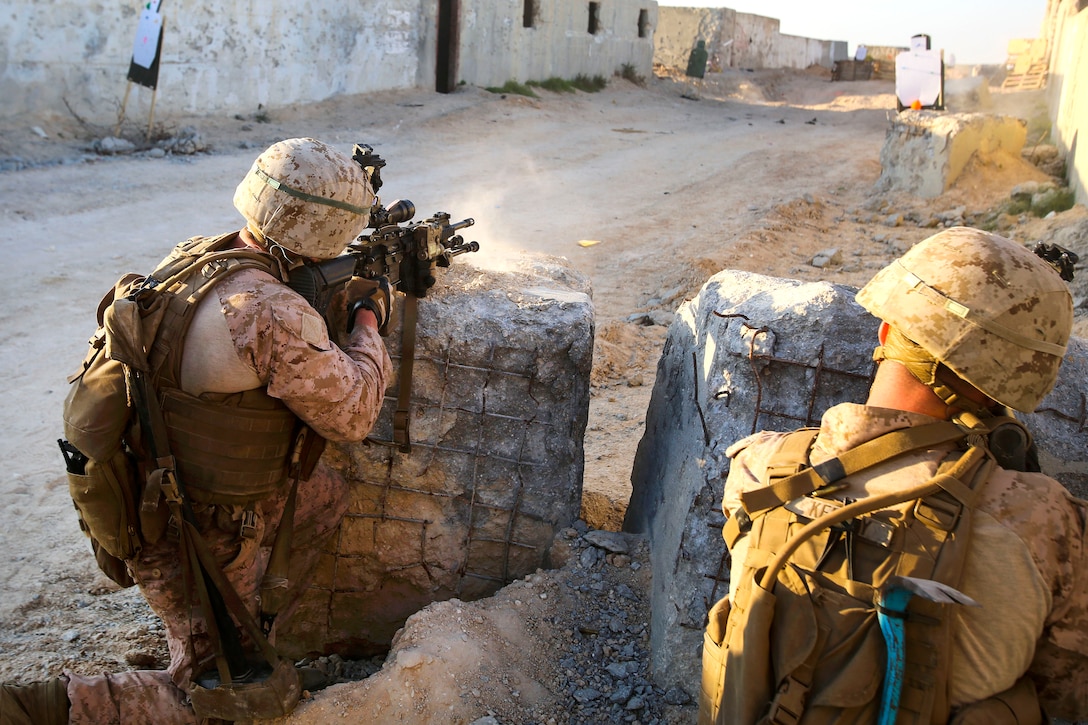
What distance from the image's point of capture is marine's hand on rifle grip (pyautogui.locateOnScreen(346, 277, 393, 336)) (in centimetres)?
282

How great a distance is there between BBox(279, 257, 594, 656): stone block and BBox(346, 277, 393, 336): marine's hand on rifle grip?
26cm

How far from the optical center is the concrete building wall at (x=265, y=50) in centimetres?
1148

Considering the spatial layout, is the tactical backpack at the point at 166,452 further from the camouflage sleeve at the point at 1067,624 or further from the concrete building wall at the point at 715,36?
the concrete building wall at the point at 715,36

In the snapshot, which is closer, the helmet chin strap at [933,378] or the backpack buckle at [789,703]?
the backpack buckle at [789,703]

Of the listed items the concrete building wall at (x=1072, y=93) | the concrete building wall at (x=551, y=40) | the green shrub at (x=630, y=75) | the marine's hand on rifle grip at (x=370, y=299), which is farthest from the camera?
the green shrub at (x=630, y=75)

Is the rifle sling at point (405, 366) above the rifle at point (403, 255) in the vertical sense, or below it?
below

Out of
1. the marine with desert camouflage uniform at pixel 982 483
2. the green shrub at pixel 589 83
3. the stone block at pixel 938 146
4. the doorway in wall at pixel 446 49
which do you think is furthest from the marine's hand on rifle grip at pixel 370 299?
the green shrub at pixel 589 83

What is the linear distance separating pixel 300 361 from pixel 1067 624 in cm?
187

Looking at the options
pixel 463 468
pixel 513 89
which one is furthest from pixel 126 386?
pixel 513 89

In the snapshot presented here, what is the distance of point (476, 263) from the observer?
12.4 feet

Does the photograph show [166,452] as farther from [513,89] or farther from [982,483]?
[513,89]

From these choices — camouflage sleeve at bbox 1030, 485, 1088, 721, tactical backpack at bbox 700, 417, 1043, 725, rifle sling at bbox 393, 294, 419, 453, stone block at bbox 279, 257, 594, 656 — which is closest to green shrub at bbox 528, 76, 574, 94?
stone block at bbox 279, 257, 594, 656

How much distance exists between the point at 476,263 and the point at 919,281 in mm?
2304

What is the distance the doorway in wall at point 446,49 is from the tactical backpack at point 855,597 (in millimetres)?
16871
